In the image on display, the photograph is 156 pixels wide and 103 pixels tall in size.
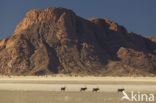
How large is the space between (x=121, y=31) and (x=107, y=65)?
107 feet

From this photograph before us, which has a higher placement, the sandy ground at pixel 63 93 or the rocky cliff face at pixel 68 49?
the rocky cliff face at pixel 68 49

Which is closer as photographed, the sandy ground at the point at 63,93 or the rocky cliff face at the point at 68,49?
the sandy ground at the point at 63,93

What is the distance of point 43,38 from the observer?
337 feet

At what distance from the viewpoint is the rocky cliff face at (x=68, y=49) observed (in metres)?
90.7

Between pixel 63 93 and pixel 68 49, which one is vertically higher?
pixel 68 49

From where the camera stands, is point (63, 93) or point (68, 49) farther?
point (68, 49)

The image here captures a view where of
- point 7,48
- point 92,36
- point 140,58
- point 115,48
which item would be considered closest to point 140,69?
point 140,58

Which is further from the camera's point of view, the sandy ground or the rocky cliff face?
the rocky cliff face

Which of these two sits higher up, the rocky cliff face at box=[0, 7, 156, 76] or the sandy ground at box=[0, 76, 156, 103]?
the rocky cliff face at box=[0, 7, 156, 76]

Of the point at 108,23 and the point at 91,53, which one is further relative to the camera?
the point at 108,23

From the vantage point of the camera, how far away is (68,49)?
9719cm

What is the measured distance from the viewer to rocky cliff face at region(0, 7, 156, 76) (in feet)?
298

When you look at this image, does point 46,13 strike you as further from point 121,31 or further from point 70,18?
point 121,31

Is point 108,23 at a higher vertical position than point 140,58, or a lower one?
higher
